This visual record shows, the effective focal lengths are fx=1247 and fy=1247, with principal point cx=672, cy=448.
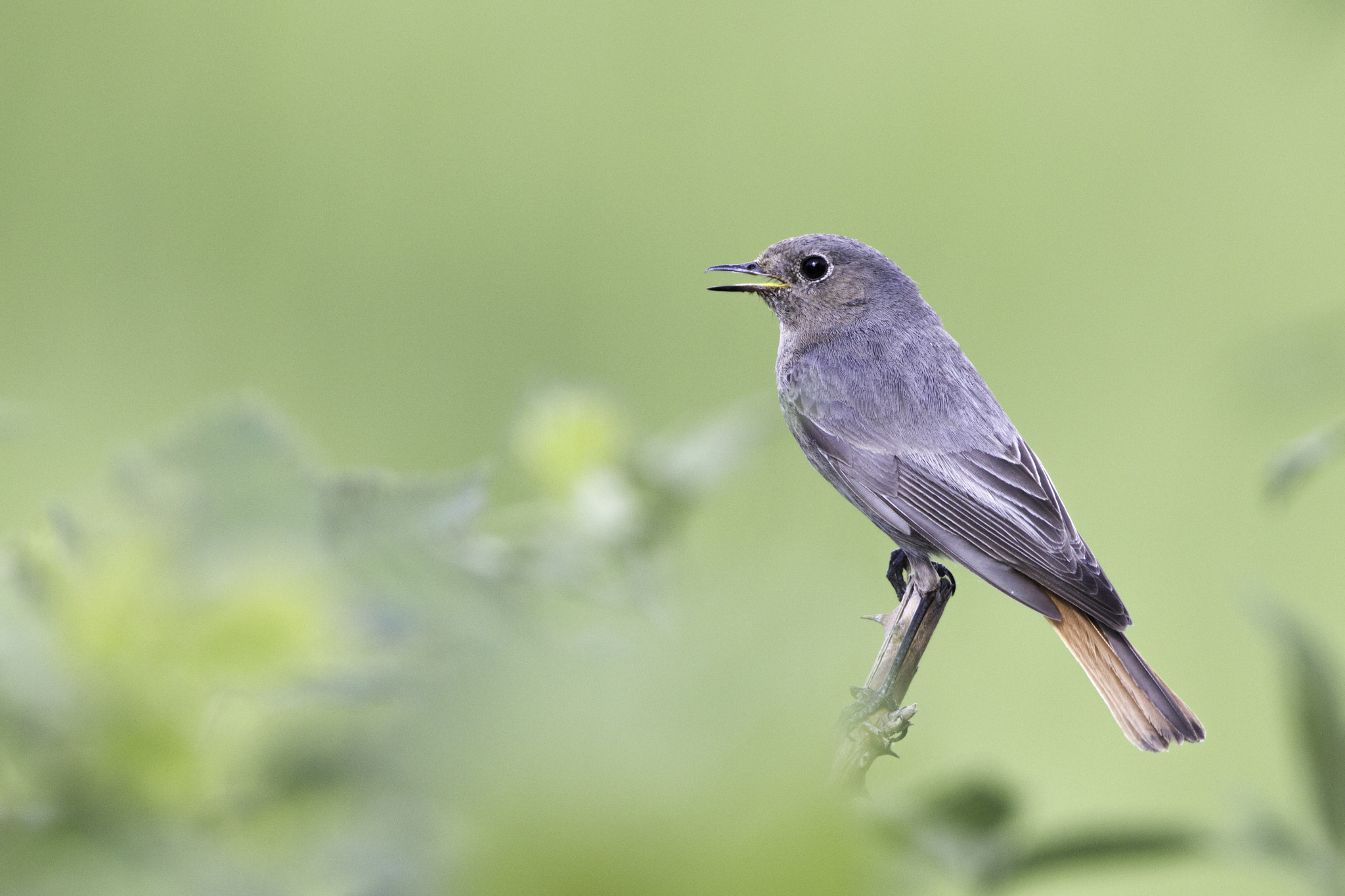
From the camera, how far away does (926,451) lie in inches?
48.9

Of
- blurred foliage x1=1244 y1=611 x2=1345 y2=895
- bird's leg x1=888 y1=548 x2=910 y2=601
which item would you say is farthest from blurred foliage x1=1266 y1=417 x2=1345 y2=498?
bird's leg x1=888 y1=548 x2=910 y2=601

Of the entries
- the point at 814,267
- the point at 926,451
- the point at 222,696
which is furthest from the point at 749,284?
the point at 222,696

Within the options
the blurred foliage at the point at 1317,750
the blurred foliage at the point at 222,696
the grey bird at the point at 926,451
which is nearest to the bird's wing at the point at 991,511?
the grey bird at the point at 926,451

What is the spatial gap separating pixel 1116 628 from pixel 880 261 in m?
0.56

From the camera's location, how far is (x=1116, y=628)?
42.3 inches

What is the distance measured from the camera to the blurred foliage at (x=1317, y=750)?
1.88ft

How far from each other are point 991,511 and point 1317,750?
1.99 feet

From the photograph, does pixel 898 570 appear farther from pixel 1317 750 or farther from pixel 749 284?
pixel 1317 750

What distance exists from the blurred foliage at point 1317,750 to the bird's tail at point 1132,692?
345 mm

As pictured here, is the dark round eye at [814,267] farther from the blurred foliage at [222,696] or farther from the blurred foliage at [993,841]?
the blurred foliage at [222,696]

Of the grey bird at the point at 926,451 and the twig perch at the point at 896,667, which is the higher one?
the grey bird at the point at 926,451

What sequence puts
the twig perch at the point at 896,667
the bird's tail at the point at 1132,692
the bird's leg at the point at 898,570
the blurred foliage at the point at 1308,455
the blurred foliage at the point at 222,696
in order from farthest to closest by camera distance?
the bird's leg at the point at 898,570
the bird's tail at the point at 1132,692
the twig perch at the point at 896,667
the blurred foliage at the point at 1308,455
the blurred foliage at the point at 222,696

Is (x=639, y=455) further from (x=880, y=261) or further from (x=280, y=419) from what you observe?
(x=880, y=261)

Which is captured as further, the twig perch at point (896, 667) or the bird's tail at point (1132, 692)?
the bird's tail at point (1132, 692)
